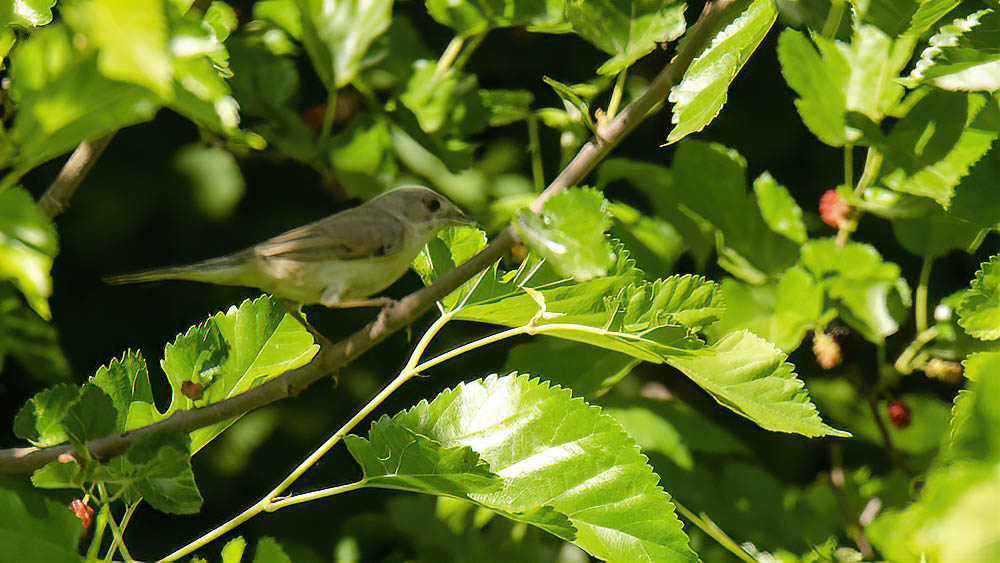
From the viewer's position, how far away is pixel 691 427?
1882mm

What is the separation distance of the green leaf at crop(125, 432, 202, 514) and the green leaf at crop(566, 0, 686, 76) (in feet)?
2.74

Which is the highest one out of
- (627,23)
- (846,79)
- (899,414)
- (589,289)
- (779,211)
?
(627,23)

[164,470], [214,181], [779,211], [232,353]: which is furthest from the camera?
[214,181]

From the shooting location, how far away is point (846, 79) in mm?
1614

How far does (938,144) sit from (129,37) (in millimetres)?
1374

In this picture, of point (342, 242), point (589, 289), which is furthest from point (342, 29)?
point (589, 289)

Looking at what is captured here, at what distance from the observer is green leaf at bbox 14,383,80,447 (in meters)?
1.22

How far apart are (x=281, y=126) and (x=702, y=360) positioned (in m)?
1.26

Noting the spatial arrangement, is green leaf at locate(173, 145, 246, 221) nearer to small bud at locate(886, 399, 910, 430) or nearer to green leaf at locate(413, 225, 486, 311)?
green leaf at locate(413, 225, 486, 311)

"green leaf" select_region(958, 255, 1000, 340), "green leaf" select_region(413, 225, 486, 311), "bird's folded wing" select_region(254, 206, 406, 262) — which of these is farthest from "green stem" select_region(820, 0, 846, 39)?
"bird's folded wing" select_region(254, 206, 406, 262)

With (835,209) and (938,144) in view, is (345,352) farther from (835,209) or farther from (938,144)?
(835,209)

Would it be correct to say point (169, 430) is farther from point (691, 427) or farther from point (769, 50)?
point (769, 50)

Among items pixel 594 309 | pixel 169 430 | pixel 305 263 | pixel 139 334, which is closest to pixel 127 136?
pixel 139 334

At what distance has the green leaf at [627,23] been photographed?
136cm
